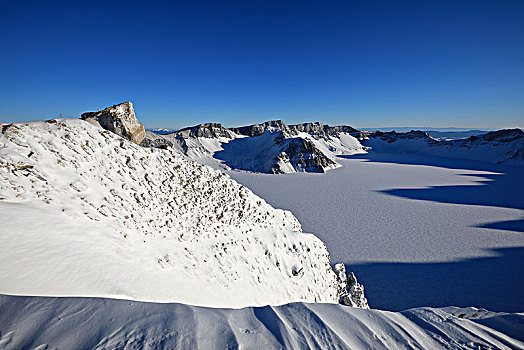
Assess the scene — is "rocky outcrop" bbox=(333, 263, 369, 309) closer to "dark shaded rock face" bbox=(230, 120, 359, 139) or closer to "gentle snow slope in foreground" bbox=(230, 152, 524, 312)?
"gentle snow slope in foreground" bbox=(230, 152, 524, 312)

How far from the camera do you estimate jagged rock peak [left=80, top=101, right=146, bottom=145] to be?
6.70m

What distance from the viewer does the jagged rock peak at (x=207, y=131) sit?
7438cm

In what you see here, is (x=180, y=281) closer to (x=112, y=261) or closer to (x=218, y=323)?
(x=112, y=261)

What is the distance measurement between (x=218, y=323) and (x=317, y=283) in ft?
21.9

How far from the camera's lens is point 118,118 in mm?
6809

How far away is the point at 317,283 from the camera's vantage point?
861 cm

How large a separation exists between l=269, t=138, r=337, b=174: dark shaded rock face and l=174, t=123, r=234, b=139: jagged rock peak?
33258 mm

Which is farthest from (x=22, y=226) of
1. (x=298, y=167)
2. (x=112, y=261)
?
(x=298, y=167)

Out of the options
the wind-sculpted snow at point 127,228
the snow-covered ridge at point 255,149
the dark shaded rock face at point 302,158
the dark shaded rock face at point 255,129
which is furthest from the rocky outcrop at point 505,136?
the wind-sculpted snow at point 127,228

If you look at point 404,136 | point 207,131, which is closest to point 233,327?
point 207,131

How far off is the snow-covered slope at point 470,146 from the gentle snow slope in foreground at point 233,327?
102921 millimetres

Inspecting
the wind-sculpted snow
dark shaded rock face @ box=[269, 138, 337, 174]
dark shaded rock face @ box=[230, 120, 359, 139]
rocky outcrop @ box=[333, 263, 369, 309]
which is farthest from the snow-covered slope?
the wind-sculpted snow

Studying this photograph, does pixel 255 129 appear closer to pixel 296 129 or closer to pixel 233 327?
pixel 296 129

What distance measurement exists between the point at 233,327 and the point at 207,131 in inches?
3135
